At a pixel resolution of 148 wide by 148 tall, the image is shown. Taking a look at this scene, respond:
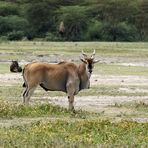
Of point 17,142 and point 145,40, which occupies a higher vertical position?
point 17,142

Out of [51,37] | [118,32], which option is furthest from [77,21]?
[118,32]

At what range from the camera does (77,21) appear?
70188 mm

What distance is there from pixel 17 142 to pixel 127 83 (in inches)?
536

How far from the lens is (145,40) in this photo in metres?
70.4

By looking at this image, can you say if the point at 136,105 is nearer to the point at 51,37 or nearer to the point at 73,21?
the point at 51,37

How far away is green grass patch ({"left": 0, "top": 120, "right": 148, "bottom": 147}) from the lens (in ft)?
35.0

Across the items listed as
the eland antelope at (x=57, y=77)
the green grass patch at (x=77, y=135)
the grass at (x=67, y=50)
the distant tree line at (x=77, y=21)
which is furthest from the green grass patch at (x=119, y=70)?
the distant tree line at (x=77, y=21)

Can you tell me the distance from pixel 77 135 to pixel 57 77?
505cm

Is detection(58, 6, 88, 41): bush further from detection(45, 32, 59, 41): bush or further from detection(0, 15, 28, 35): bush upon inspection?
detection(0, 15, 28, 35): bush

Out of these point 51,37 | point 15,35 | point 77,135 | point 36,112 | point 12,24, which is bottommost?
→ point 51,37

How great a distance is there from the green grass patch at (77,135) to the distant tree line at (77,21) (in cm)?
5443

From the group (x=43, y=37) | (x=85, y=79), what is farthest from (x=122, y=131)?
(x=43, y=37)

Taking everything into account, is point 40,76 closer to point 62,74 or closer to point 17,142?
point 62,74

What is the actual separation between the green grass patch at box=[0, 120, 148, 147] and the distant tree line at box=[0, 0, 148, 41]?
179 feet
